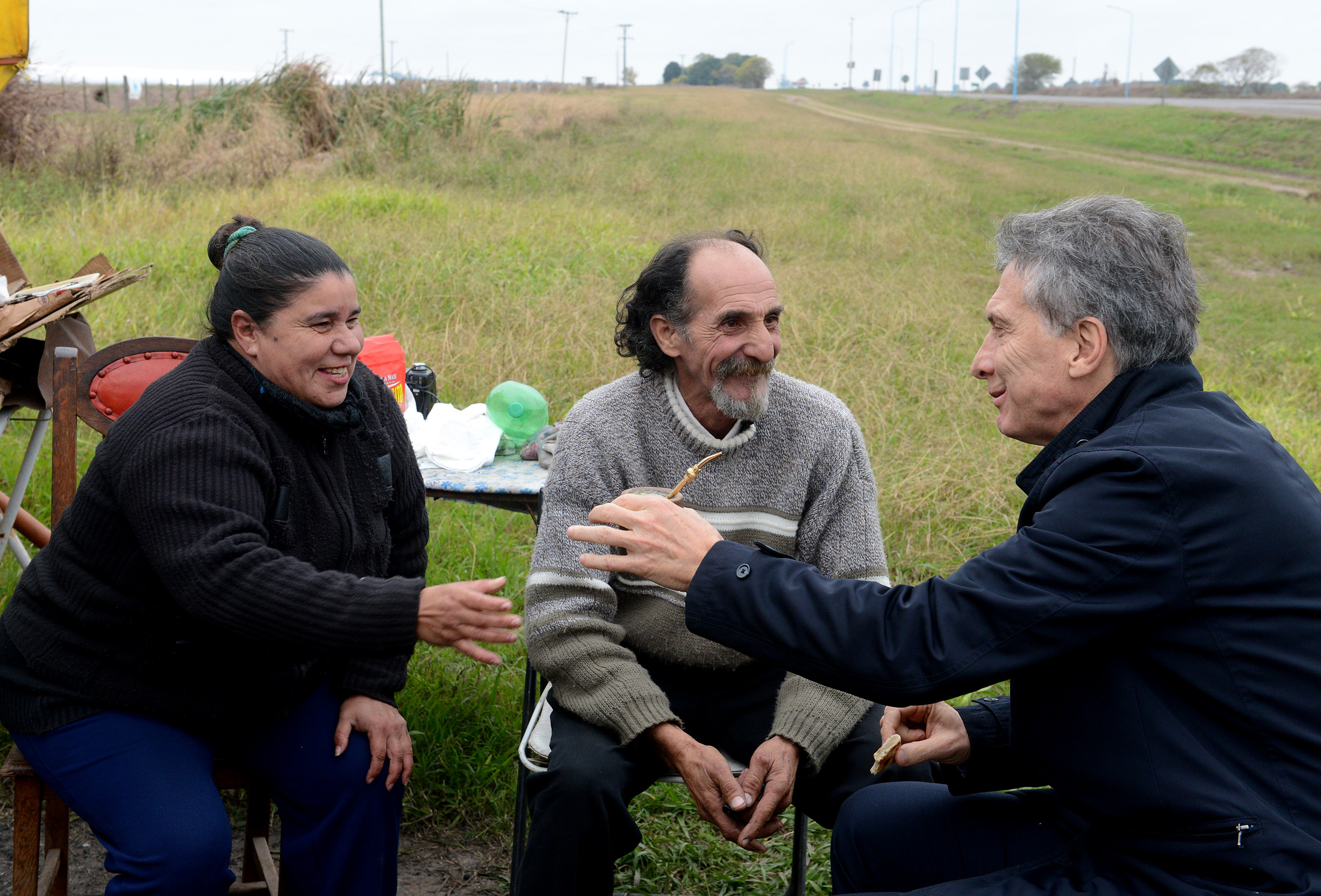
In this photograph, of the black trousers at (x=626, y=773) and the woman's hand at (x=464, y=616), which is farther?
the black trousers at (x=626, y=773)

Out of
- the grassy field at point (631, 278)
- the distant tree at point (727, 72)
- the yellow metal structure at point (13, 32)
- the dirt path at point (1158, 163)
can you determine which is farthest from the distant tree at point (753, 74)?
the yellow metal structure at point (13, 32)

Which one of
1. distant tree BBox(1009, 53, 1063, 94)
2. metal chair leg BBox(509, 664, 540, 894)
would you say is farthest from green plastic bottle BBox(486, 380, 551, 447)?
→ distant tree BBox(1009, 53, 1063, 94)

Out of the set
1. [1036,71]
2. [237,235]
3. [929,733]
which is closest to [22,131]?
[237,235]

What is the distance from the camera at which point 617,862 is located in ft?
10.1

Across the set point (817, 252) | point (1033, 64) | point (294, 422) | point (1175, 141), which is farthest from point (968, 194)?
point (1033, 64)

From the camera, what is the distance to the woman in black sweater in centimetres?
206

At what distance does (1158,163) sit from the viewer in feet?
75.3

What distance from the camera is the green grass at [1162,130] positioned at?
23.5 meters

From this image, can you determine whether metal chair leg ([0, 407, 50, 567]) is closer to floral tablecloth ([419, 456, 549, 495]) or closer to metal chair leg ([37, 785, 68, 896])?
metal chair leg ([37, 785, 68, 896])

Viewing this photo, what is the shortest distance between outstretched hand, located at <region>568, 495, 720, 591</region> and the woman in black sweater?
31cm

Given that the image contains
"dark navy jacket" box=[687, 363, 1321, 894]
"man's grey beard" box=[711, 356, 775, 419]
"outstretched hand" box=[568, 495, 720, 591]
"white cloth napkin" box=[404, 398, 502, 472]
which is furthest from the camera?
"white cloth napkin" box=[404, 398, 502, 472]

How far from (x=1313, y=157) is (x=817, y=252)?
16873 millimetres

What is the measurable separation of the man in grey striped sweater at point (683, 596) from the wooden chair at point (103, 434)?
29.8 inches

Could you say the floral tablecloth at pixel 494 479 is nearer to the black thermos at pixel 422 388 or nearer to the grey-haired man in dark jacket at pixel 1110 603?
Answer: the black thermos at pixel 422 388
